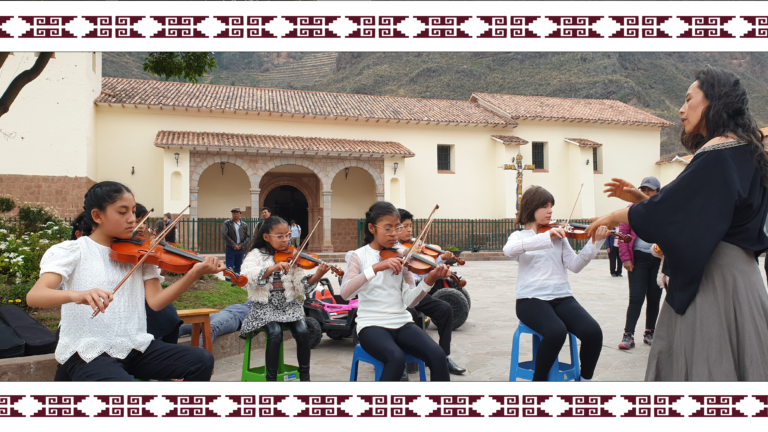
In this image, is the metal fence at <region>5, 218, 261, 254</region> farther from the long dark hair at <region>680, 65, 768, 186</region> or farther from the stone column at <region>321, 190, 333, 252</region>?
the long dark hair at <region>680, 65, 768, 186</region>

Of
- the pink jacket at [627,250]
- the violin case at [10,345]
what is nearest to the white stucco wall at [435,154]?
the violin case at [10,345]

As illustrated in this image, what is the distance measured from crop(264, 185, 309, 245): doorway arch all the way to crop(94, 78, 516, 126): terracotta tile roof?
391cm

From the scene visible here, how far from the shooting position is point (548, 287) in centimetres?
340

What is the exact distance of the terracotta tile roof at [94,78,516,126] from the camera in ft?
65.7

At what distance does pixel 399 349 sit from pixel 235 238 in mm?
7490

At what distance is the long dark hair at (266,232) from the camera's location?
3.75 m

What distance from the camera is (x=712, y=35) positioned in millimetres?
2701

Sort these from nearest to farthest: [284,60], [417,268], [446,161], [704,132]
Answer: [704,132] → [417,268] → [446,161] → [284,60]

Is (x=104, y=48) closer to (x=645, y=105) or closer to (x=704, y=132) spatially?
(x=704, y=132)

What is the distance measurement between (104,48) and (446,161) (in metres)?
22.4

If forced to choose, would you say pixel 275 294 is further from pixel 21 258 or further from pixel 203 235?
pixel 203 235

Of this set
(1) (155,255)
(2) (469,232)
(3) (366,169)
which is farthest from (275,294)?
(2) (469,232)
